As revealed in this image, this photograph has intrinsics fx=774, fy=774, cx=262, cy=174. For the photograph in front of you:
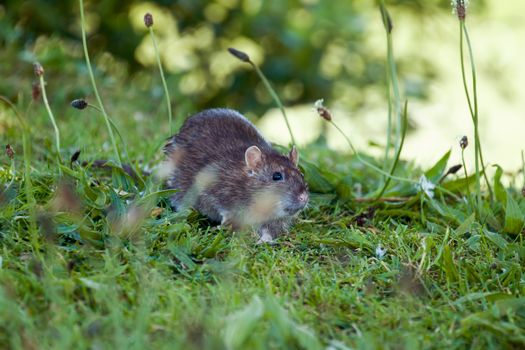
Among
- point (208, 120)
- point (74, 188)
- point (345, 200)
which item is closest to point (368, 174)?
point (345, 200)

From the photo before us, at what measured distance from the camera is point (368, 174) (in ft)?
17.1

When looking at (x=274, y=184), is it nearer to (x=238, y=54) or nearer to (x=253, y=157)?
(x=253, y=157)

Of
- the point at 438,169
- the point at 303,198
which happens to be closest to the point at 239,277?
the point at 303,198

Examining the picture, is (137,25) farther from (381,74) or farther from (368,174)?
(368,174)

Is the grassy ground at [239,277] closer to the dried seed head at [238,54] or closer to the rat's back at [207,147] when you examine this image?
the rat's back at [207,147]

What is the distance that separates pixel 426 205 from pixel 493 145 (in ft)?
9.27

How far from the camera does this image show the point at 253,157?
4031 mm

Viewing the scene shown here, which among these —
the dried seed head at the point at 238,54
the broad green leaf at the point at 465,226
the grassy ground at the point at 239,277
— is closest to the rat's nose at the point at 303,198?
the grassy ground at the point at 239,277

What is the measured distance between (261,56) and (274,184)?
11.7ft

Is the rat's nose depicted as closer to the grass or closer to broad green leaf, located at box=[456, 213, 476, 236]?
→ the grass

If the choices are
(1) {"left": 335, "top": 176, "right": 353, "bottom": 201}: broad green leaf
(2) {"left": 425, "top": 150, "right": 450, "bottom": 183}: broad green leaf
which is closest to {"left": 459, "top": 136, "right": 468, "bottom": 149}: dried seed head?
(2) {"left": 425, "top": 150, "right": 450, "bottom": 183}: broad green leaf

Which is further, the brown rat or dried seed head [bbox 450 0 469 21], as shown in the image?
the brown rat

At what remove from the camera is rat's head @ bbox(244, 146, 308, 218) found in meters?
3.89

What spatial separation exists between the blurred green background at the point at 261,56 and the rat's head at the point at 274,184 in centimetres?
Answer: 257
